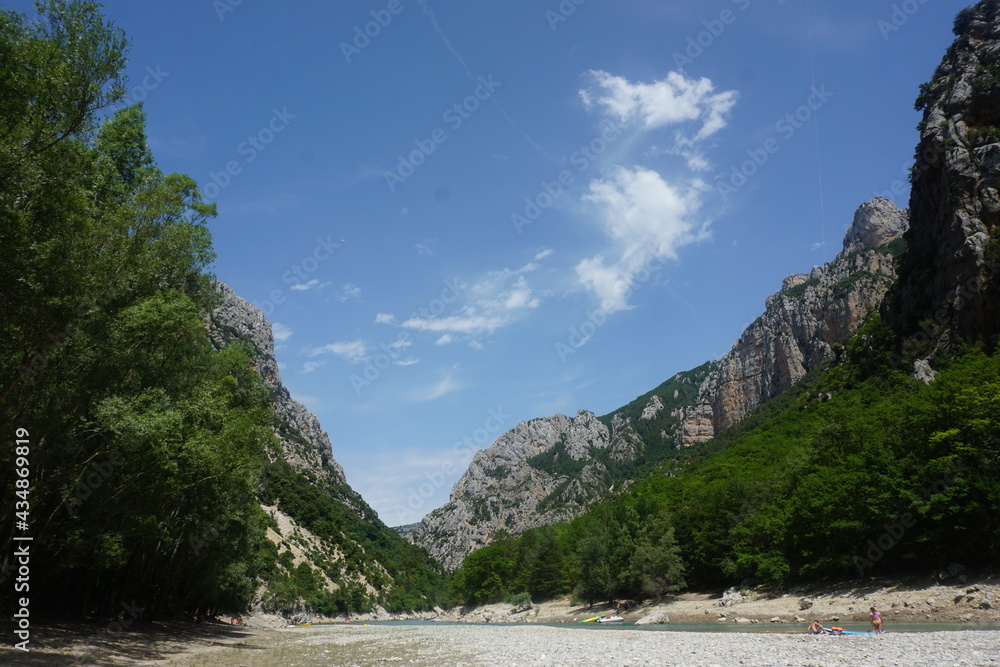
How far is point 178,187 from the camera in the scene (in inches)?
915

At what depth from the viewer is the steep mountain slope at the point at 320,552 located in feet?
360

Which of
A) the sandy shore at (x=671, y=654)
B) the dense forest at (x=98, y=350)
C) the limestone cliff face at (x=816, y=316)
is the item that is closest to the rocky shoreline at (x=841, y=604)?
the sandy shore at (x=671, y=654)

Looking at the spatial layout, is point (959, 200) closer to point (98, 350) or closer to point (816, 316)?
point (98, 350)

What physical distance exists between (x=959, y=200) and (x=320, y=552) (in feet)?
464

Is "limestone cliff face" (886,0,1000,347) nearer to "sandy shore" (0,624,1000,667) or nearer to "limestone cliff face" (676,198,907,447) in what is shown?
"limestone cliff face" (676,198,907,447)

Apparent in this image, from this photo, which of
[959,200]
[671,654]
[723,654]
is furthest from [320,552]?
[959,200]

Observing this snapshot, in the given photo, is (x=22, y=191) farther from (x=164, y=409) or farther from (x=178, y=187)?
(x=178, y=187)

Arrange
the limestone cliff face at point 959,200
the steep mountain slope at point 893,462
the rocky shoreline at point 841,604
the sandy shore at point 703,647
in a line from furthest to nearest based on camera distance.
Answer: the limestone cliff face at point 959,200, the steep mountain slope at point 893,462, the rocky shoreline at point 841,604, the sandy shore at point 703,647

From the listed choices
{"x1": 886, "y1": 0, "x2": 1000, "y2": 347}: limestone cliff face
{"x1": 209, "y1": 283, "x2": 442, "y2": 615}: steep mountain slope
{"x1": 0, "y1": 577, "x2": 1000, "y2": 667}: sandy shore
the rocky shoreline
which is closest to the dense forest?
{"x1": 0, "y1": 577, "x2": 1000, "y2": 667}: sandy shore

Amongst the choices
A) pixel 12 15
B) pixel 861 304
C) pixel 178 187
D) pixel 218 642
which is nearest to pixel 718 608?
pixel 218 642

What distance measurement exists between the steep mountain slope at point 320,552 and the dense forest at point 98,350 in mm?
71146

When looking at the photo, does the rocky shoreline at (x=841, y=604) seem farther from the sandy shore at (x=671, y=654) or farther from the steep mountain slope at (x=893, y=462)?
the sandy shore at (x=671, y=654)

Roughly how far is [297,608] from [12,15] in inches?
4581

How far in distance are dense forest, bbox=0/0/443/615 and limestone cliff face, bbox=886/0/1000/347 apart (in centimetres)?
7219
